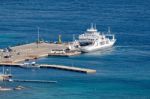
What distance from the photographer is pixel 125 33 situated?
383 feet

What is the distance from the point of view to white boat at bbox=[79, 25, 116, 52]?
10581 cm

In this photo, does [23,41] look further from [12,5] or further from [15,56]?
[12,5]

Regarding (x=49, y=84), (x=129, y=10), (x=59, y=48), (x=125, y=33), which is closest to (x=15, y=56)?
(x=59, y=48)

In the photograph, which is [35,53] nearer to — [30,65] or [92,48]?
[30,65]

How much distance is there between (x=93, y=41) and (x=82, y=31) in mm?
10867

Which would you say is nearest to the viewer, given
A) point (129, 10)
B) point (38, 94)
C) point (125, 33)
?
point (38, 94)

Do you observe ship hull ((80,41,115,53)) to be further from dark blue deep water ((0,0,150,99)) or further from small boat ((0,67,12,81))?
small boat ((0,67,12,81))

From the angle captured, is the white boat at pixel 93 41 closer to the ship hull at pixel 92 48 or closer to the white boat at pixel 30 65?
the ship hull at pixel 92 48

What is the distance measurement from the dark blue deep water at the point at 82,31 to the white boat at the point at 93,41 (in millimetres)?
1050

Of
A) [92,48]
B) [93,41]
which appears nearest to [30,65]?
[92,48]

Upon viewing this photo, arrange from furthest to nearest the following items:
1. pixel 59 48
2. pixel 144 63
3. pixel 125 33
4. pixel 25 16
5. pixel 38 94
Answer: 1. pixel 25 16
2. pixel 125 33
3. pixel 59 48
4. pixel 144 63
5. pixel 38 94

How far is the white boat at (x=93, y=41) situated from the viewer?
105812 mm

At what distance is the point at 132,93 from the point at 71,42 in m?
24.3

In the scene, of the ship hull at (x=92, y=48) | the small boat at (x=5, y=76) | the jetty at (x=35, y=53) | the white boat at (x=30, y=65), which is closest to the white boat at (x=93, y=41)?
the ship hull at (x=92, y=48)
